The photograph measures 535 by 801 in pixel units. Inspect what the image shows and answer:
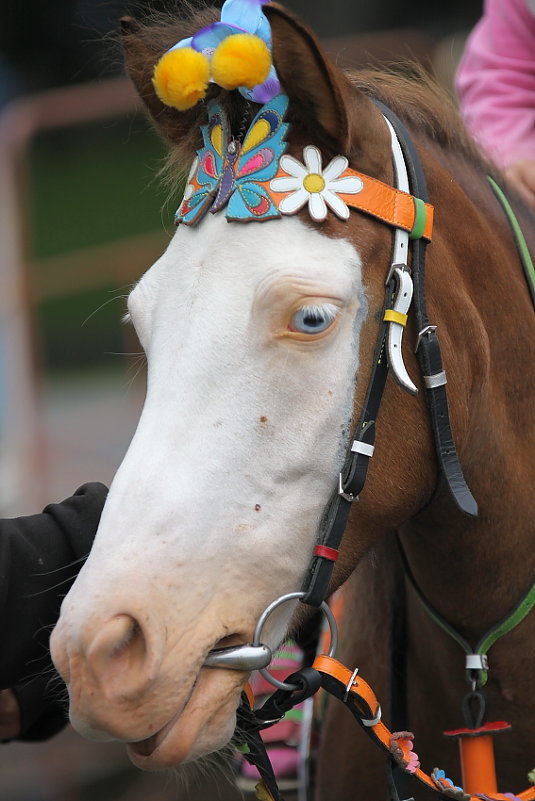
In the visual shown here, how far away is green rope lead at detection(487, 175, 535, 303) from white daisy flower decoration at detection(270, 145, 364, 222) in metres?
0.47

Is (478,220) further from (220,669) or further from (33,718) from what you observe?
(33,718)

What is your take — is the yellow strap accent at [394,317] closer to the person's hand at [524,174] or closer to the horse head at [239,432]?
the horse head at [239,432]

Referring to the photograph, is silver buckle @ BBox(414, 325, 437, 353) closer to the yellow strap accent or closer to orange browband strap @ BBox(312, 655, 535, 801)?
the yellow strap accent

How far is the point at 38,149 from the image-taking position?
20.4 ft

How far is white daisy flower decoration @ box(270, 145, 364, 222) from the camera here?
156cm

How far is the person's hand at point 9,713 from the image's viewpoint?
2.08 metres

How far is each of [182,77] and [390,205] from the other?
422mm

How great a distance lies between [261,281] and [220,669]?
61cm

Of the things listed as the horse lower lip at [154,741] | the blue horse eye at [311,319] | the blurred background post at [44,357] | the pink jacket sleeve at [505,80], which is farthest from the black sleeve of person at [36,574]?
the blurred background post at [44,357]

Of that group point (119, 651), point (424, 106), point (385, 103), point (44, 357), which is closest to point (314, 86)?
point (385, 103)

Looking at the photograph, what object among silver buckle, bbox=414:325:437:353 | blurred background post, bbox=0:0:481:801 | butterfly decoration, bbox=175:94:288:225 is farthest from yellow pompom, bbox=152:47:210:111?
blurred background post, bbox=0:0:481:801

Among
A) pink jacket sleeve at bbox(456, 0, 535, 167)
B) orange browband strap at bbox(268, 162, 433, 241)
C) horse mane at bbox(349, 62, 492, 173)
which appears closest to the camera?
orange browband strap at bbox(268, 162, 433, 241)

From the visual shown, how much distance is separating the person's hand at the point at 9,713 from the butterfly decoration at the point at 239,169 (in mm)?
1118

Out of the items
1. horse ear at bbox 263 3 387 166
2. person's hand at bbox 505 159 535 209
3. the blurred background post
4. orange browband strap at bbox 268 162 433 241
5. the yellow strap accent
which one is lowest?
the blurred background post
